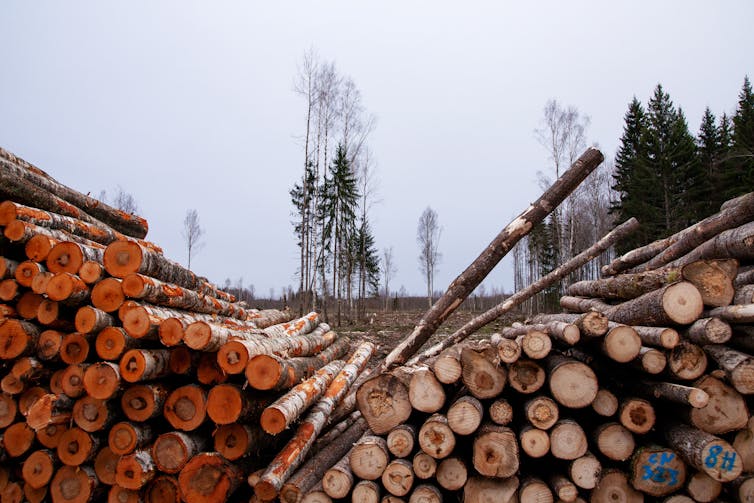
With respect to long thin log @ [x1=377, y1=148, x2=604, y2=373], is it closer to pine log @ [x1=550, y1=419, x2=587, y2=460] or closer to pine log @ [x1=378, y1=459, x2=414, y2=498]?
pine log @ [x1=378, y1=459, x2=414, y2=498]

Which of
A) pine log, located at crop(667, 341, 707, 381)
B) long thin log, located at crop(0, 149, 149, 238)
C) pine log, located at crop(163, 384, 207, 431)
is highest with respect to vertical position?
long thin log, located at crop(0, 149, 149, 238)

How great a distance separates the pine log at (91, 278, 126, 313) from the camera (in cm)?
423

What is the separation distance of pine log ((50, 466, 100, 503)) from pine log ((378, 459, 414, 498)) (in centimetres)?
271

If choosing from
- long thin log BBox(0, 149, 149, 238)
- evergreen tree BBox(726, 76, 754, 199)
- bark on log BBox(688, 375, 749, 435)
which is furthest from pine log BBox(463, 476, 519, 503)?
evergreen tree BBox(726, 76, 754, 199)

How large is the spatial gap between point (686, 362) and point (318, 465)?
3252mm

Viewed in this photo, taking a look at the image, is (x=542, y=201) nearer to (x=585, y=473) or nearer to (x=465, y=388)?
(x=465, y=388)

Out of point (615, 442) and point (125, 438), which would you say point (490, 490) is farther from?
point (125, 438)

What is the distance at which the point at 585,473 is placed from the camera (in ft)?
10.9

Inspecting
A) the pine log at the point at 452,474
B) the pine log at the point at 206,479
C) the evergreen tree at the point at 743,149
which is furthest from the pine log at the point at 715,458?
the evergreen tree at the point at 743,149

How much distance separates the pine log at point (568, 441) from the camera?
3320 mm

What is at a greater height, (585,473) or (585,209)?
(585,209)

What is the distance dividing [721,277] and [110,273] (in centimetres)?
568

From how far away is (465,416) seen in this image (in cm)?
344

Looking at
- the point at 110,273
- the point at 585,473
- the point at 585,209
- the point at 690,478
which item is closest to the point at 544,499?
the point at 585,473
